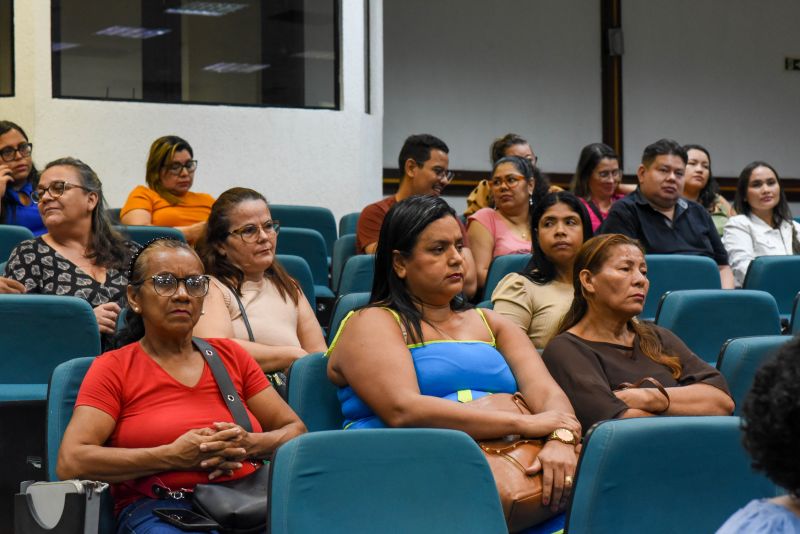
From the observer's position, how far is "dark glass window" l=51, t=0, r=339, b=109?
6023mm

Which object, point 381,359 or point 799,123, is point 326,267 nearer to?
point 381,359

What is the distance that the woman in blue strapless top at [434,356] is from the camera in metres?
2.54

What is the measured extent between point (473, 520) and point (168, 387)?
32.2 inches

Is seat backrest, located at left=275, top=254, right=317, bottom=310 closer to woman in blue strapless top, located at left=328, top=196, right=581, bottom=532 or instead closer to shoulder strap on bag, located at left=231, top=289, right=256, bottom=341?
shoulder strap on bag, located at left=231, top=289, right=256, bottom=341

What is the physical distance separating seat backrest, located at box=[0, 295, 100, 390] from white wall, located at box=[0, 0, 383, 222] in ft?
9.16

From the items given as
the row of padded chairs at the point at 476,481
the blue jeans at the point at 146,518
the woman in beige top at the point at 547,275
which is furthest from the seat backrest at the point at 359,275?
the row of padded chairs at the point at 476,481

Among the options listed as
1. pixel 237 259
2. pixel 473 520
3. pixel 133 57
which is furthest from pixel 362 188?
pixel 473 520

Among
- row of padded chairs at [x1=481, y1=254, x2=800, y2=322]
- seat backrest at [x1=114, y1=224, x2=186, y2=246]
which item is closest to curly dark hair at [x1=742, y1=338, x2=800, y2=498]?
row of padded chairs at [x1=481, y1=254, x2=800, y2=322]

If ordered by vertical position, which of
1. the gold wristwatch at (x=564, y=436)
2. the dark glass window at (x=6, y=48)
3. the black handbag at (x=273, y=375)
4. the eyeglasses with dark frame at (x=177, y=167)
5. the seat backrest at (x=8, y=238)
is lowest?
the gold wristwatch at (x=564, y=436)

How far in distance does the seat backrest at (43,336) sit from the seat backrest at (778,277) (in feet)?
8.42

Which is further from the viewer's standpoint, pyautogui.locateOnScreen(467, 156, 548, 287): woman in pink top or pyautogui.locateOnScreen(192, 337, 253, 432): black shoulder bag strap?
pyautogui.locateOnScreen(467, 156, 548, 287): woman in pink top

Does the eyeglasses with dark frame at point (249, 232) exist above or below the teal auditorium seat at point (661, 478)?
above

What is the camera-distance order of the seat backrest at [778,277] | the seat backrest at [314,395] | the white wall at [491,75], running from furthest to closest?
the white wall at [491,75] → the seat backrest at [778,277] → the seat backrest at [314,395]

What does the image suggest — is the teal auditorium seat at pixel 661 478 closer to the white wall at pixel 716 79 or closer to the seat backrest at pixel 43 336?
the seat backrest at pixel 43 336
